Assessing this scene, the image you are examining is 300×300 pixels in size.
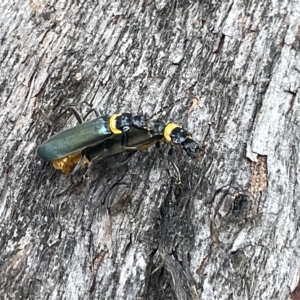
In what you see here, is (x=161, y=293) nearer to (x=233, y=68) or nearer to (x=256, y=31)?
(x=233, y=68)

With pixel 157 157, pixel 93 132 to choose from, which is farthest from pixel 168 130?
pixel 93 132

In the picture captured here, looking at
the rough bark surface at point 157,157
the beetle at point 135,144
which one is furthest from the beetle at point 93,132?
the rough bark surface at point 157,157

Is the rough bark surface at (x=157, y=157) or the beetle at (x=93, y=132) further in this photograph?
the beetle at (x=93, y=132)

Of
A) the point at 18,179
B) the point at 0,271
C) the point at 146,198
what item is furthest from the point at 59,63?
the point at 0,271

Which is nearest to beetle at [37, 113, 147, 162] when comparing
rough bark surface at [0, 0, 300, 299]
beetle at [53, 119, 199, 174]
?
beetle at [53, 119, 199, 174]

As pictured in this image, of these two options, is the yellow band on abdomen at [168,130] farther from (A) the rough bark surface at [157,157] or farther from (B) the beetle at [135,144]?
(A) the rough bark surface at [157,157]

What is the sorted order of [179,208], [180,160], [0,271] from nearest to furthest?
[0,271], [179,208], [180,160]

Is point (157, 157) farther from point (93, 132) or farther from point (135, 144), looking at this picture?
point (93, 132)
